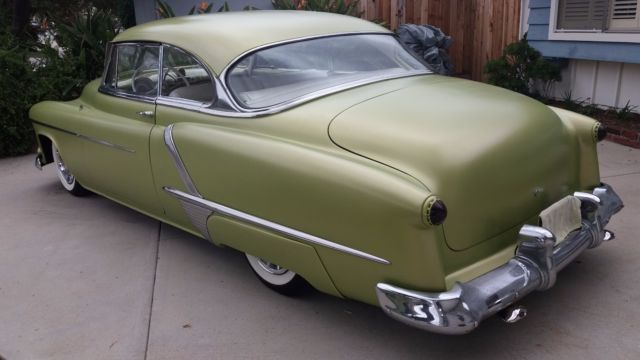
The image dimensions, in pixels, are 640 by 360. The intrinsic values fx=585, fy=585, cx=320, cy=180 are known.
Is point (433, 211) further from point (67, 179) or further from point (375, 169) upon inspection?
point (67, 179)

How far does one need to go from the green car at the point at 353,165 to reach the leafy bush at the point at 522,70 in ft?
11.2

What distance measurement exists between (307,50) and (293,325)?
1.61 metres

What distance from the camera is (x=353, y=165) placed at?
99.3 inches

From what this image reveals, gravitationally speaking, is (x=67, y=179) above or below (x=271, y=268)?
below

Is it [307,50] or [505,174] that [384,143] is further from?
[307,50]

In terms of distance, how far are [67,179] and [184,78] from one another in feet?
6.86

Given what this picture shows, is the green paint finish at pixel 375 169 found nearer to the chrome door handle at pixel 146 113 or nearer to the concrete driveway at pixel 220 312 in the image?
the chrome door handle at pixel 146 113

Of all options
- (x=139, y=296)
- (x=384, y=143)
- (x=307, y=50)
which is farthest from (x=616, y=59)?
(x=139, y=296)

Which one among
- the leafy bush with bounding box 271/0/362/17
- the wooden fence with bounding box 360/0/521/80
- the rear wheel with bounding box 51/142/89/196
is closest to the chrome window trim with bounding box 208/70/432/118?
the rear wheel with bounding box 51/142/89/196

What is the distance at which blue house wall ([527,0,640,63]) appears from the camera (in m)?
5.76

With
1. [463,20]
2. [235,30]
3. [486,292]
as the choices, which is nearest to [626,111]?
[463,20]

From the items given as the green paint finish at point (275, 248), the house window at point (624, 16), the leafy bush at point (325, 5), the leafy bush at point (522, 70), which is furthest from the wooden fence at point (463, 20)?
the green paint finish at point (275, 248)

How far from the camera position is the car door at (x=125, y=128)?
375 cm

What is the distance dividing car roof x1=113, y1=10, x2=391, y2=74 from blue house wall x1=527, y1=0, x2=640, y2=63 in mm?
3062
